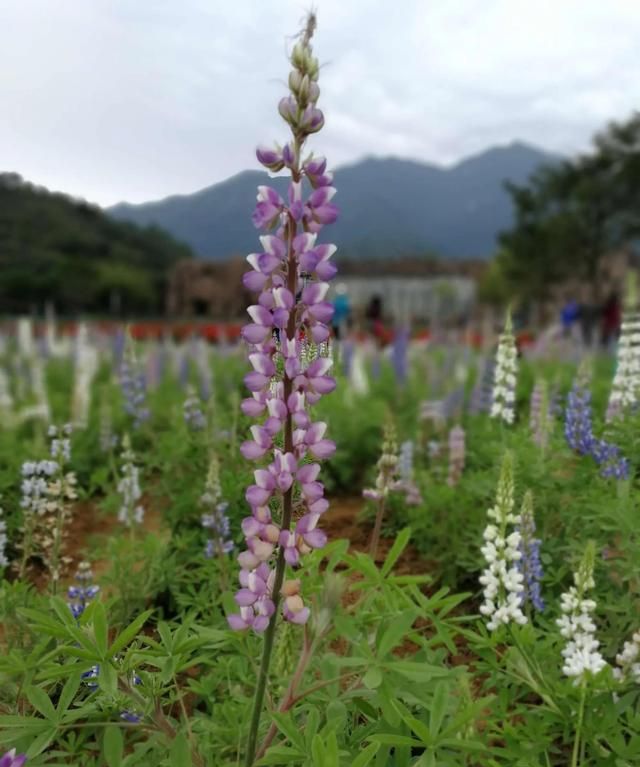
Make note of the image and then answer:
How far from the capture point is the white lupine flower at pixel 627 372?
3982mm

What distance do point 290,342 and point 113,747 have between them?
1164 mm

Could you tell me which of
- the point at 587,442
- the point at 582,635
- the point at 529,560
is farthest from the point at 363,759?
the point at 587,442

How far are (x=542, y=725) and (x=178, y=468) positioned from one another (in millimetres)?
2879

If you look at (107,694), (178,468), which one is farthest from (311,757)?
(178,468)

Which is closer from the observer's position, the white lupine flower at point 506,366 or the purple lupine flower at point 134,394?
the white lupine flower at point 506,366

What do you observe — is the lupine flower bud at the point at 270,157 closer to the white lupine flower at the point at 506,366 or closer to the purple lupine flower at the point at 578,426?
the purple lupine flower at the point at 578,426

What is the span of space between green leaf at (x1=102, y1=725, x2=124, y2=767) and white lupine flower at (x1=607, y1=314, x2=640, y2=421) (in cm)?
296

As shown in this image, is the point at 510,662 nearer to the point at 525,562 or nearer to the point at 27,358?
the point at 525,562

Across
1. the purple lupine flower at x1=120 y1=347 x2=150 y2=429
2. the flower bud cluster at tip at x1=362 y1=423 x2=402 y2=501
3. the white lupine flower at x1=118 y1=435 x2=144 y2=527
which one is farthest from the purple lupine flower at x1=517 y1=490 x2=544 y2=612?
the purple lupine flower at x1=120 y1=347 x2=150 y2=429

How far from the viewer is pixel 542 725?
236 cm

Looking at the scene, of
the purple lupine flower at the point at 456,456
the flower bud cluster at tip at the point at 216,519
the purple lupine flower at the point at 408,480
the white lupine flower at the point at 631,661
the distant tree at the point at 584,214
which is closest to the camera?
the white lupine flower at the point at 631,661

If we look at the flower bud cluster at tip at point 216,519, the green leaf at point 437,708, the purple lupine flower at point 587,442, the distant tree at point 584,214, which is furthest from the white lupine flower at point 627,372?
the distant tree at point 584,214

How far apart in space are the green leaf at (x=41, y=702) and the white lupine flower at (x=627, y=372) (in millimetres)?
3023

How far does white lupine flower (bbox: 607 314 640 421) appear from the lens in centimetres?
398
